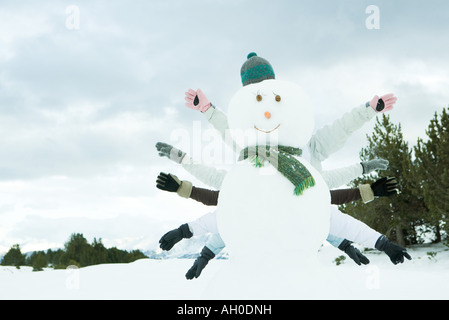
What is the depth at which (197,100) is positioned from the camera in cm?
284

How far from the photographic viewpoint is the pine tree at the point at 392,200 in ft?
38.3

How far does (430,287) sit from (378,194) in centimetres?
165

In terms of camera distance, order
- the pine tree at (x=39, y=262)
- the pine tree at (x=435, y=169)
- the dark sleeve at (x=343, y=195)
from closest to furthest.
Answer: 1. the dark sleeve at (x=343, y=195)
2. the pine tree at (x=39, y=262)
3. the pine tree at (x=435, y=169)

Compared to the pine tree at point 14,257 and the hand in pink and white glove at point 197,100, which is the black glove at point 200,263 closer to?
the hand in pink and white glove at point 197,100

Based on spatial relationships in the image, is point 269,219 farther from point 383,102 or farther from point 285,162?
point 383,102

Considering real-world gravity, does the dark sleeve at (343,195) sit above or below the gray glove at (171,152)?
below

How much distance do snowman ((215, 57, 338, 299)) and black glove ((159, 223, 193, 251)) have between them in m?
0.40

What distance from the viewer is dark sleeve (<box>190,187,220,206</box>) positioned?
2.68 m

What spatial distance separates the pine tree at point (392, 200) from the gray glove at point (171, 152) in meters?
9.57

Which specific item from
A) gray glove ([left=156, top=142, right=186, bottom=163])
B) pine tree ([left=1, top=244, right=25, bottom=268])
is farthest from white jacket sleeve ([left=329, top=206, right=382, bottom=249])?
pine tree ([left=1, top=244, right=25, bottom=268])

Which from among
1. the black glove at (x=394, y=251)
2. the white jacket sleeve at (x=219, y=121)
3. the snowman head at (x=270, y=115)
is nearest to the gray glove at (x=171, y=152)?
the white jacket sleeve at (x=219, y=121)

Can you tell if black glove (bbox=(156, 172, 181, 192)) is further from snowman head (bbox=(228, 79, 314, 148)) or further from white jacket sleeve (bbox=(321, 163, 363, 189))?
white jacket sleeve (bbox=(321, 163, 363, 189))
